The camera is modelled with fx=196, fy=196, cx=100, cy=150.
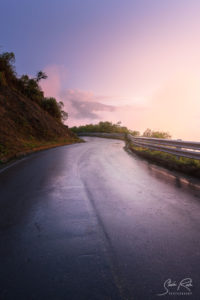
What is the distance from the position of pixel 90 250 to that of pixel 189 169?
20.1ft

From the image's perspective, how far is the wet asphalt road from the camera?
2.03m

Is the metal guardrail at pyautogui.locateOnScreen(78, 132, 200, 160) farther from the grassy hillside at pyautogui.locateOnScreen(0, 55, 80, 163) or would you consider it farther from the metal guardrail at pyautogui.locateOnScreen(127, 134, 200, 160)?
the grassy hillside at pyautogui.locateOnScreen(0, 55, 80, 163)

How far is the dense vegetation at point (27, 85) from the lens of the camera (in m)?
27.4

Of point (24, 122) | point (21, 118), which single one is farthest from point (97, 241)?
point (21, 118)

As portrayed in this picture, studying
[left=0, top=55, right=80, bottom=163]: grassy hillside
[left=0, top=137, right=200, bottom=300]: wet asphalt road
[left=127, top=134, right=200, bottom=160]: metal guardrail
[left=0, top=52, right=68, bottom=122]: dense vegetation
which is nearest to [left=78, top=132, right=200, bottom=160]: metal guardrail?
[left=127, top=134, right=200, bottom=160]: metal guardrail

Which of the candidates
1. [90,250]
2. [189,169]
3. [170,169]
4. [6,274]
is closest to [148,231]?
[90,250]

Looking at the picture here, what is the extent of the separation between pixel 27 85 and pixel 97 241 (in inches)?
1314

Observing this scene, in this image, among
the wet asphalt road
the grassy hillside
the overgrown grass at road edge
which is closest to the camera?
the wet asphalt road

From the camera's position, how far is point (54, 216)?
3715 millimetres

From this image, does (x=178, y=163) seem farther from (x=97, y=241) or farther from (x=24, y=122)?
(x=24, y=122)

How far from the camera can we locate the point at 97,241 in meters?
2.86

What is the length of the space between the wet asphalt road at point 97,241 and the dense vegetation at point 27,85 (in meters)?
26.8

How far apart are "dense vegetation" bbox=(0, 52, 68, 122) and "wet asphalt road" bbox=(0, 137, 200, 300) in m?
26.8

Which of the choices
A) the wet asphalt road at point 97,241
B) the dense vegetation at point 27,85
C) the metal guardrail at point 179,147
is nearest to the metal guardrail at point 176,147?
the metal guardrail at point 179,147
